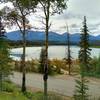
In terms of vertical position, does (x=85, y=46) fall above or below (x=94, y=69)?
above

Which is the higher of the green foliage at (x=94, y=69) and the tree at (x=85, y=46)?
the tree at (x=85, y=46)

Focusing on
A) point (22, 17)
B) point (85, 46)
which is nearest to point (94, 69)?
point (85, 46)

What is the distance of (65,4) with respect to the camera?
92.2 ft

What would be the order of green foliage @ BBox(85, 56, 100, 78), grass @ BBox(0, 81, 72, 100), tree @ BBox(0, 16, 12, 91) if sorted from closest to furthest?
grass @ BBox(0, 81, 72, 100), tree @ BBox(0, 16, 12, 91), green foliage @ BBox(85, 56, 100, 78)

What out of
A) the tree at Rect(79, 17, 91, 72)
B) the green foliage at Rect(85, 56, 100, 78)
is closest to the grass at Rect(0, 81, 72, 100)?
the green foliage at Rect(85, 56, 100, 78)

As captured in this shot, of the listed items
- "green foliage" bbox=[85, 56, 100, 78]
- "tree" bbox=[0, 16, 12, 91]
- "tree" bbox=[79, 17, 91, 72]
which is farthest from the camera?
"tree" bbox=[79, 17, 91, 72]

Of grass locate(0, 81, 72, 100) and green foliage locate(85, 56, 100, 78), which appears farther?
green foliage locate(85, 56, 100, 78)

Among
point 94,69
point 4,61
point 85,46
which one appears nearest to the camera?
point 4,61

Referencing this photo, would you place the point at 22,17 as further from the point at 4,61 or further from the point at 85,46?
the point at 85,46

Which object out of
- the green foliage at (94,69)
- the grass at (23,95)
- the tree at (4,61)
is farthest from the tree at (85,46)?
the grass at (23,95)

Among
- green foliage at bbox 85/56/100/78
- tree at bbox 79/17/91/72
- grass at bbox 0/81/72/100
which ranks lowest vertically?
grass at bbox 0/81/72/100

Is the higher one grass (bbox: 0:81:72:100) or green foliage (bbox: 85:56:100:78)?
green foliage (bbox: 85:56:100:78)

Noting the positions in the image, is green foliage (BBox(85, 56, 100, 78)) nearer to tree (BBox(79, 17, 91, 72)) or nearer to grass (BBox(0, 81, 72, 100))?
tree (BBox(79, 17, 91, 72))

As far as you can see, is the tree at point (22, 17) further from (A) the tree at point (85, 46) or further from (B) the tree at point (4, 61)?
(A) the tree at point (85, 46)
